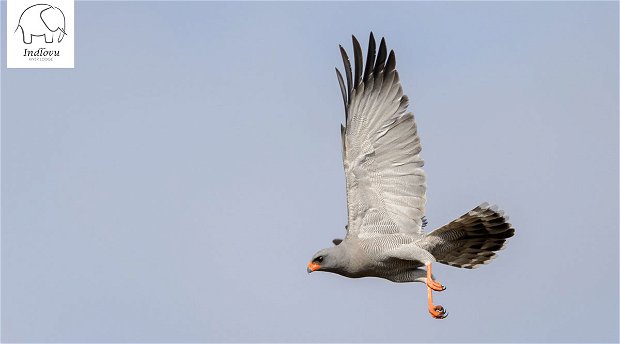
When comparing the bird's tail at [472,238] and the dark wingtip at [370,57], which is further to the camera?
the dark wingtip at [370,57]

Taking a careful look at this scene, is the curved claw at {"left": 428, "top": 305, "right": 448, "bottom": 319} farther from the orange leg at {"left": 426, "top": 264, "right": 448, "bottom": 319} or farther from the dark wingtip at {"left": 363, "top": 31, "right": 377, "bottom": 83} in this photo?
the dark wingtip at {"left": 363, "top": 31, "right": 377, "bottom": 83}

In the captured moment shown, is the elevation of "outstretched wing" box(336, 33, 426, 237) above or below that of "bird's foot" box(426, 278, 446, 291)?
above

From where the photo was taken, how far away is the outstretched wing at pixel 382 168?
14562 millimetres

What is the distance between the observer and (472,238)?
14.6 meters

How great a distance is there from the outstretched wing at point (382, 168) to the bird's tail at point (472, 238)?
35 cm

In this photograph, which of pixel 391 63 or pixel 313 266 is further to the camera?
pixel 391 63

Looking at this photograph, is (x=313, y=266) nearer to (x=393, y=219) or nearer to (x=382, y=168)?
(x=393, y=219)

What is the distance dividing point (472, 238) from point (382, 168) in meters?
1.49

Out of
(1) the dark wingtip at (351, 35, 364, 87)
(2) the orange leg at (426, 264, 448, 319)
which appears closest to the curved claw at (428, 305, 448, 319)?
(2) the orange leg at (426, 264, 448, 319)

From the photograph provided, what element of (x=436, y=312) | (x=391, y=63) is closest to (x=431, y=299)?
(x=436, y=312)

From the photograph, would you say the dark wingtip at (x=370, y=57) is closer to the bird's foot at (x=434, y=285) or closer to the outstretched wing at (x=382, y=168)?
the outstretched wing at (x=382, y=168)

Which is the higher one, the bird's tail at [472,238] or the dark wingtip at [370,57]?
the dark wingtip at [370,57]

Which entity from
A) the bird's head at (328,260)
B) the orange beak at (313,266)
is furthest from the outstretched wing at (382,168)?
the orange beak at (313,266)

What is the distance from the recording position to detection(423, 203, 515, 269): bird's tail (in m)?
14.2
